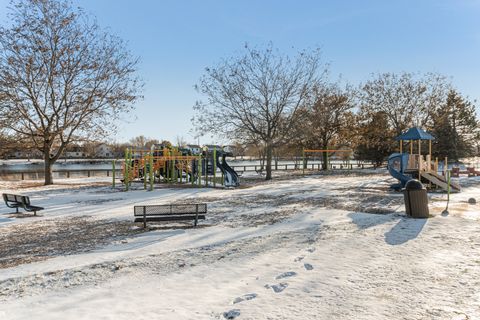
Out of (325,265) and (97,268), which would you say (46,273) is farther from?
(325,265)

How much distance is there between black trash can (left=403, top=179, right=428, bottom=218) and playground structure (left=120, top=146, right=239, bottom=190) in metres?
12.0

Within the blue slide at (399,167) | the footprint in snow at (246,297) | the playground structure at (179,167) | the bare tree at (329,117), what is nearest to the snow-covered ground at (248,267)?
the footprint in snow at (246,297)

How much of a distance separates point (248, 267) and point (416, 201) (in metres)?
6.20

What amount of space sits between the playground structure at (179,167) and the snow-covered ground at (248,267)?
10.00 m

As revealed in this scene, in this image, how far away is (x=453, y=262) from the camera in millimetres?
6438

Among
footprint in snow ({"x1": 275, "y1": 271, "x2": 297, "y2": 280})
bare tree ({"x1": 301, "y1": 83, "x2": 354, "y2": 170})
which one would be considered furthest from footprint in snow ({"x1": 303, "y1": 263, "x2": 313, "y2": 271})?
bare tree ({"x1": 301, "y1": 83, "x2": 354, "y2": 170})

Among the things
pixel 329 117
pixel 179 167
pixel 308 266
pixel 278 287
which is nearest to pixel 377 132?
pixel 329 117

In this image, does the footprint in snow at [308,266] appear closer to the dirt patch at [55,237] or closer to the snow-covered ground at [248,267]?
the snow-covered ground at [248,267]

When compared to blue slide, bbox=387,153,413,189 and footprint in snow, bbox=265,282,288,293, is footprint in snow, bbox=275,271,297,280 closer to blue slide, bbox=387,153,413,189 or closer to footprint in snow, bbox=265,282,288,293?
footprint in snow, bbox=265,282,288,293

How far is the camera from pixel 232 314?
4.54 meters

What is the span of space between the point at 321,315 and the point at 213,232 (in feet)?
15.9

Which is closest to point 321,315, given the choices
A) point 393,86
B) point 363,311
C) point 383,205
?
point 363,311

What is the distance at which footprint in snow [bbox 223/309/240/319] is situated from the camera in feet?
14.7

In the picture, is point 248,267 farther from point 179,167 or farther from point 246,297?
point 179,167
